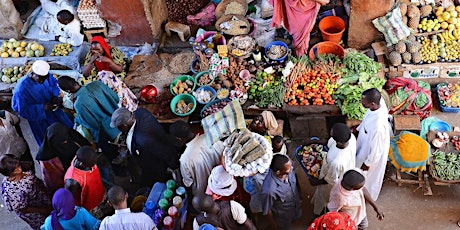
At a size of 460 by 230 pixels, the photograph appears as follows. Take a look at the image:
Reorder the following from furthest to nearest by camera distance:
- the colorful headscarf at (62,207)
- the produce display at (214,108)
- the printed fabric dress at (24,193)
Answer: the produce display at (214,108)
the printed fabric dress at (24,193)
the colorful headscarf at (62,207)

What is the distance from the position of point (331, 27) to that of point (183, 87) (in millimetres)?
2249

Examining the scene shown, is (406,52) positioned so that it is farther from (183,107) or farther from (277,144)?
(183,107)

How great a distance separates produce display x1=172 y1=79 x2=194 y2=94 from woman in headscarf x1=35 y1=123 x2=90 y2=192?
5.17ft

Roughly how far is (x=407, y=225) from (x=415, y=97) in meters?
1.58

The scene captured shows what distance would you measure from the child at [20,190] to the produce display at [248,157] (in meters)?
1.83

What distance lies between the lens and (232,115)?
516cm

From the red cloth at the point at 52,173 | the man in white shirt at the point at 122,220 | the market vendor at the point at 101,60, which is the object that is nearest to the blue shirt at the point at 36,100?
the market vendor at the point at 101,60

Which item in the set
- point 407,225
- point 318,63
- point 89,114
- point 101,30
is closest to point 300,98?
point 318,63

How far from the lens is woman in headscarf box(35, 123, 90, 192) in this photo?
15.9 ft

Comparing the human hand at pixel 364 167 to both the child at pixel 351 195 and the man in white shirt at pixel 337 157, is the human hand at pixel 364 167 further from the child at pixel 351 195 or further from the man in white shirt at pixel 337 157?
the child at pixel 351 195

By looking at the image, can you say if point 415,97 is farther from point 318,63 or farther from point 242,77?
point 242,77

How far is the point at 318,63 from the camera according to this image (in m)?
6.36

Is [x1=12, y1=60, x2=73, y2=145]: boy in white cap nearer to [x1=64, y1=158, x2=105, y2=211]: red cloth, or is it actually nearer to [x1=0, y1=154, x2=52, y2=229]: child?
[x1=0, y1=154, x2=52, y2=229]: child

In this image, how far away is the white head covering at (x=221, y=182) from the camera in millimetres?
4434
